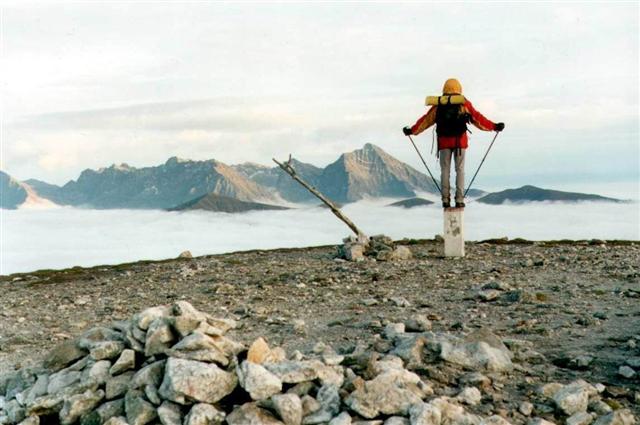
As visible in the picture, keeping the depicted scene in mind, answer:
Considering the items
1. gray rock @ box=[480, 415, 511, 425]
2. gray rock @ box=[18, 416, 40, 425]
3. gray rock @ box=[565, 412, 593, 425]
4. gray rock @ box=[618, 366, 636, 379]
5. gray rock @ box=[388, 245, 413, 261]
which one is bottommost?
gray rock @ box=[18, 416, 40, 425]

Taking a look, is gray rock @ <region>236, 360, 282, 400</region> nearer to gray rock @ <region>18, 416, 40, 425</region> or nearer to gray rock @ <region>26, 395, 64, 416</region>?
gray rock @ <region>26, 395, 64, 416</region>

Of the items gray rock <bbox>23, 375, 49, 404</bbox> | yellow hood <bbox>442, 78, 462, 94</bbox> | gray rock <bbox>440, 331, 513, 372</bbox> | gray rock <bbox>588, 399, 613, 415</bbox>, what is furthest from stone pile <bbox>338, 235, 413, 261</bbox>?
gray rock <bbox>588, 399, 613, 415</bbox>

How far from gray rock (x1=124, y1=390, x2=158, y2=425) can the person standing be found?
17.9 m

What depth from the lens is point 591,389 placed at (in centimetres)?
1012

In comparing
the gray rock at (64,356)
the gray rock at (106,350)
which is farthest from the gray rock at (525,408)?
the gray rock at (64,356)

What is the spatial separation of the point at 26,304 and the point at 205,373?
16104 millimetres

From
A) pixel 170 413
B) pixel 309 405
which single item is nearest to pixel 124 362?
pixel 170 413

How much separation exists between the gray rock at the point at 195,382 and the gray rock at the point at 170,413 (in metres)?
0.12

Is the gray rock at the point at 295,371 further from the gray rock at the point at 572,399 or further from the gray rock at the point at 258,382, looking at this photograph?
the gray rock at the point at 572,399

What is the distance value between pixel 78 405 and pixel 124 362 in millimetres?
924

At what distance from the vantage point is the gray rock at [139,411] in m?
9.88

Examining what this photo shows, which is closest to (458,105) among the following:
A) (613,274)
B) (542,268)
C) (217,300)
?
(542,268)

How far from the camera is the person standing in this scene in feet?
83.1

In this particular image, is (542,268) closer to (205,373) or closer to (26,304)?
(205,373)
